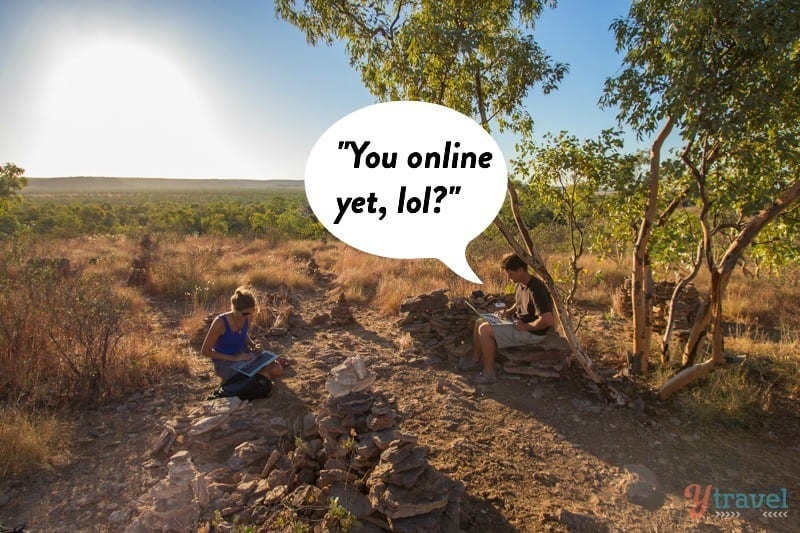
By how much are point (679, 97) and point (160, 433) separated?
5.20 metres

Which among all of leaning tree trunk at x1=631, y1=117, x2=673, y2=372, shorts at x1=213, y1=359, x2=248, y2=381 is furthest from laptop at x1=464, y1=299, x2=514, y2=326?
shorts at x1=213, y1=359, x2=248, y2=381

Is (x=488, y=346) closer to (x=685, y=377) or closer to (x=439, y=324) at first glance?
(x=439, y=324)

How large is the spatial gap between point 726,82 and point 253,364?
16.2 ft

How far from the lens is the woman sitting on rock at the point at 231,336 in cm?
432

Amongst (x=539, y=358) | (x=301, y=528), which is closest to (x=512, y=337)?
(x=539, y=358)

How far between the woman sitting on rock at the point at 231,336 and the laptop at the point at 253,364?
0.05 metres

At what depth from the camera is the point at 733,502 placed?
3.18m

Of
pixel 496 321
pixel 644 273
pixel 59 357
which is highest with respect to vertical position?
pixel 644 273

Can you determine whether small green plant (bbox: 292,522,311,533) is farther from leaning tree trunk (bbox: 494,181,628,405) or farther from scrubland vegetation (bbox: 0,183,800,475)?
leaning tree trunk (bbox: 494,181,628,405)

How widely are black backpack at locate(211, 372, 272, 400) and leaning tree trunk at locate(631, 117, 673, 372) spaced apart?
424cm

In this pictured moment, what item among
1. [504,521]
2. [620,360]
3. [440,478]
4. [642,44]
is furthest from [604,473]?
[642,44]

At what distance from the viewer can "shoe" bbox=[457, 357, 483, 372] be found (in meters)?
5.33

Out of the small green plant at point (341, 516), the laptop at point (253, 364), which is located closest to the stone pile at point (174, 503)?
the small green plant at point (341, 516)

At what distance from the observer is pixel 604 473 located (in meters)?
3.49
